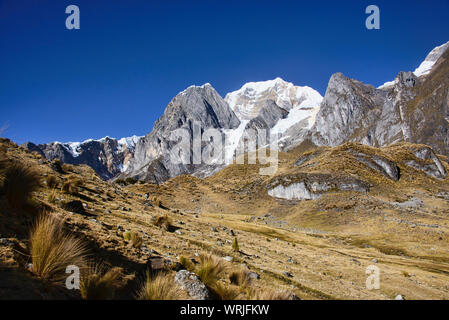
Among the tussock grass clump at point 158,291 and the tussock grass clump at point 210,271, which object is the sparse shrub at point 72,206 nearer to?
the tussock grass clump at point 210,271

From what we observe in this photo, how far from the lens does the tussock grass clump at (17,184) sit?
24.1 ft

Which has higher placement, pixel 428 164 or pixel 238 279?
pixel 428 164

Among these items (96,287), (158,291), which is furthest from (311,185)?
(96,287)

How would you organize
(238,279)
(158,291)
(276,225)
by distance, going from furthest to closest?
(276,225) < (238,279) < (158,291)

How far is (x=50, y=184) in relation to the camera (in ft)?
45.6

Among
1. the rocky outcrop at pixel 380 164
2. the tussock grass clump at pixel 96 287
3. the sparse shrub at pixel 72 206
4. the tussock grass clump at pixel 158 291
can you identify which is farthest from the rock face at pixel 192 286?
the rocky outcrop at pixel 380 164

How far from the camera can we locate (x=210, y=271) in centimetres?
761

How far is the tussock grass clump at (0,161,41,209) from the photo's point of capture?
7.36 metres

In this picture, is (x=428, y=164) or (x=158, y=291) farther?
(x=428, y=164)

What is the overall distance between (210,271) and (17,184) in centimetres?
634

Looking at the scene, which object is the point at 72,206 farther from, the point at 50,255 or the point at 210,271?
the point at 210,271

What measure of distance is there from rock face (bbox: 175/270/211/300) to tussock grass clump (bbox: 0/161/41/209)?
5.19 meters

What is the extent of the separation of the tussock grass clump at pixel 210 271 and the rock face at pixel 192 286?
67 centimetres
